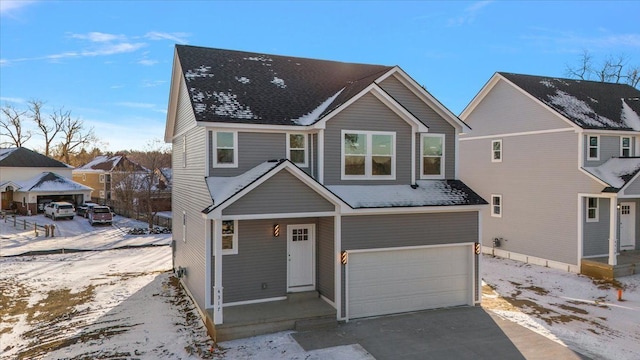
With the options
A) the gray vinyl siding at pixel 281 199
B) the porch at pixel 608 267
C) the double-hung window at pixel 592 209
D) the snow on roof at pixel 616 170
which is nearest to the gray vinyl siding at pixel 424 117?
the gray vinyl siding at pixel 281 199

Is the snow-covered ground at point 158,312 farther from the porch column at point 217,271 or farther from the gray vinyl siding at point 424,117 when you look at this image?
the gray vinyl siding at point 424,117

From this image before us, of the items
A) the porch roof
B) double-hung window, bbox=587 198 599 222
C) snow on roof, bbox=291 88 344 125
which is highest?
snow on roof, bbox=291 88 344 125

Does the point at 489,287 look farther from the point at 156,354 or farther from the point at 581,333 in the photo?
the point at 156,354

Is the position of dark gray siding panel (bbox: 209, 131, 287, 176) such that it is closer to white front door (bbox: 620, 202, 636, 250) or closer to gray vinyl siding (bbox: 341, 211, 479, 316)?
gray vinyl siding (bbox: 341, 211, 479, 316)

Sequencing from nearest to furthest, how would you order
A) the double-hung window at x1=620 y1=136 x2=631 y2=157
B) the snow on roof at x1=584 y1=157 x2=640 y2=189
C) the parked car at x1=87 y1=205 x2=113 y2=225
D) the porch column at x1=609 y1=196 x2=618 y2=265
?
the porch column at x1=609 y1=196 x2=618 y2=265 < the snow on roof at x1=584 y1=157 x2=640 y2=189 < the double-hung window at x1=620 y1=136 x2=631 y2=157 < the parked car at x1=87 y1=205 x2=113 y2=225

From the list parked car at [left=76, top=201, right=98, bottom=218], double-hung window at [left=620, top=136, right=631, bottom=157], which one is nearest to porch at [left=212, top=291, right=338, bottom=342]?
double-hung window at [left=620, top=136, right=631, bottom=157]

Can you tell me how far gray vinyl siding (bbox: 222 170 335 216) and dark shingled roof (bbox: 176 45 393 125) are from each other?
241 cm

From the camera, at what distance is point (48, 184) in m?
41.8

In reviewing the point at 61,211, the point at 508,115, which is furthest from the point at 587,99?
the point at 61,211

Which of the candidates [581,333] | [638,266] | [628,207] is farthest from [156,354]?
[628,207]

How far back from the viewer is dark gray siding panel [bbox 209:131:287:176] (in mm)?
12977

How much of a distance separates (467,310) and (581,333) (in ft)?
9.88

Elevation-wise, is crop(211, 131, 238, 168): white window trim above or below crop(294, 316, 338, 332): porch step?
above

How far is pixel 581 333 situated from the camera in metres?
11.5
